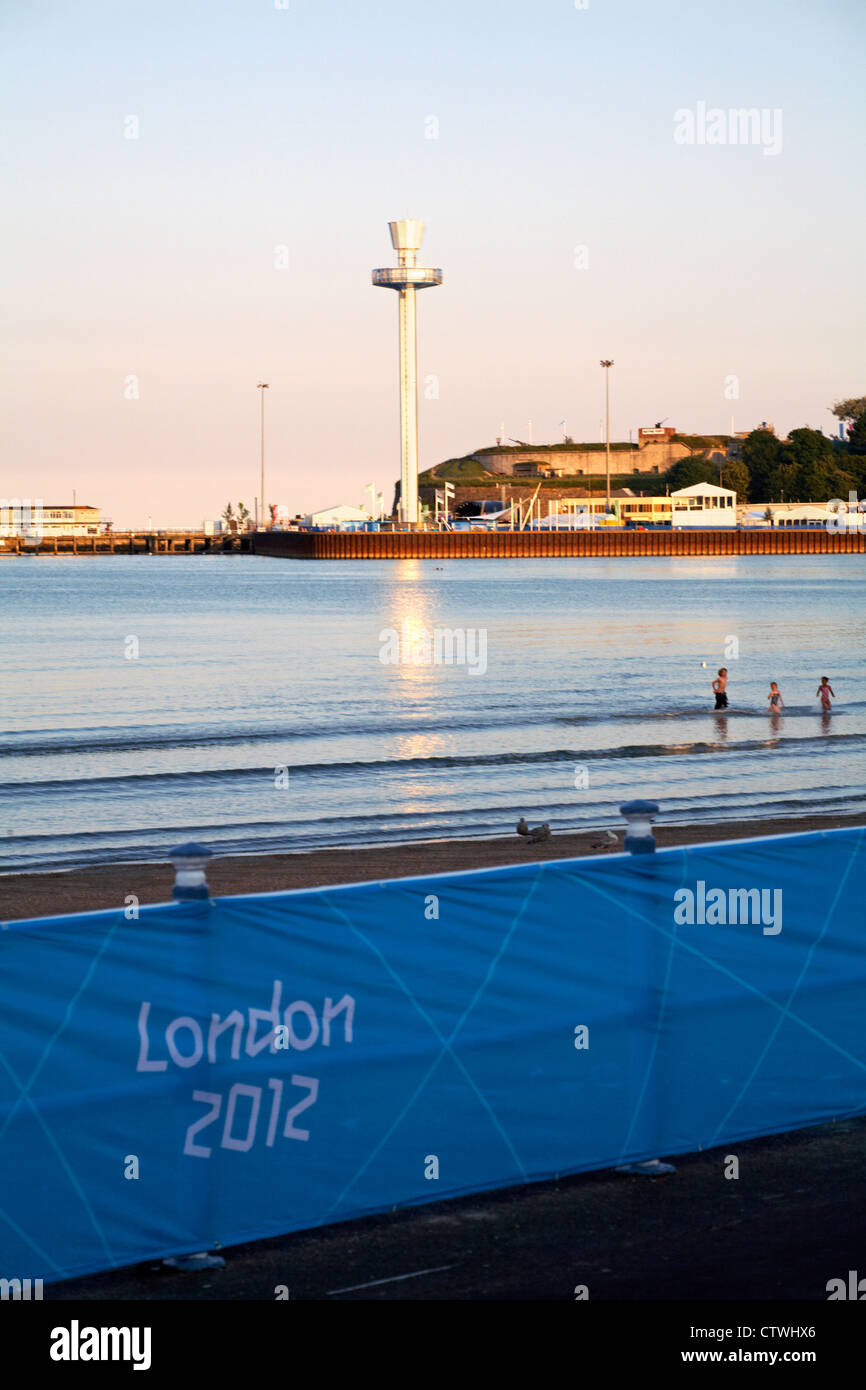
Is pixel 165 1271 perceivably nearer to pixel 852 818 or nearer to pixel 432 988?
pixel 432 988

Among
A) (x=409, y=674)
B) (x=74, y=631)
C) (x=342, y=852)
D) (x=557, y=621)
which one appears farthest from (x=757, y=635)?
(x=342, y=852)

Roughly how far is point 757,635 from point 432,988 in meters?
77.9

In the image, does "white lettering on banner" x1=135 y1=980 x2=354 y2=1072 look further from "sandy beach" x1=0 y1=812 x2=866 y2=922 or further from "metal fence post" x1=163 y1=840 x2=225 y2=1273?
"sandy beach" x1=0 y1=812 x2=866 y2=922

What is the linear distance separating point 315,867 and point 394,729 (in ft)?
69.2

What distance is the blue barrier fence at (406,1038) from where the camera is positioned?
670cm

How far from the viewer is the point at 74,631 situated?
87438 millimetres

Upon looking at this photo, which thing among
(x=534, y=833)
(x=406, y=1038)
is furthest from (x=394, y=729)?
(x=406, y=1038)

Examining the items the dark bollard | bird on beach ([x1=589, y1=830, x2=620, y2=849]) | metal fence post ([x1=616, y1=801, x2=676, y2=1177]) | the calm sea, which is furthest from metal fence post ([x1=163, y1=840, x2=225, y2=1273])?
the calm sea
